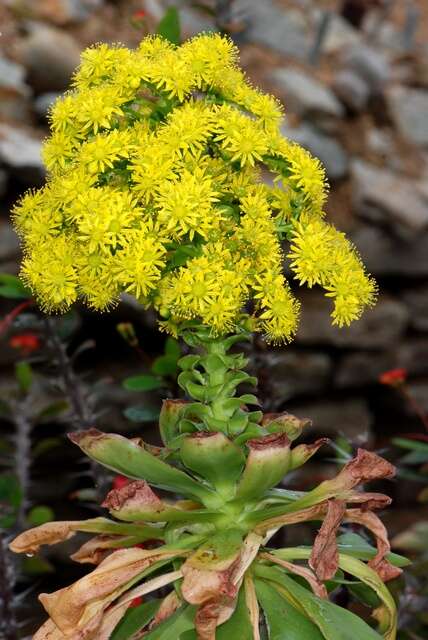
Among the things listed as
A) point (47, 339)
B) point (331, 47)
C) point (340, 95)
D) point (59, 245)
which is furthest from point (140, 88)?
point (331, 47)

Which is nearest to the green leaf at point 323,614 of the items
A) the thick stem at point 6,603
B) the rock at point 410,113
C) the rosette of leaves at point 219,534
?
the rosette of leaves at point 219,534

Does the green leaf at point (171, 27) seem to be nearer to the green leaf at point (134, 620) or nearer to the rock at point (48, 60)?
the green leaf at point (134, 620)

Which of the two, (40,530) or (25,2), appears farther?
(25,2)

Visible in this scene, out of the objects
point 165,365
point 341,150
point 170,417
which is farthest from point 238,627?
point 341,150

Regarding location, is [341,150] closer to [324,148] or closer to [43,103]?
[324,148]

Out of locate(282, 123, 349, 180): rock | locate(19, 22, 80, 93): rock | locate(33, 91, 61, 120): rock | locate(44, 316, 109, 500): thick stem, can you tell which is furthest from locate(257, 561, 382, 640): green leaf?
locate(282, 123, 349, 180): rock

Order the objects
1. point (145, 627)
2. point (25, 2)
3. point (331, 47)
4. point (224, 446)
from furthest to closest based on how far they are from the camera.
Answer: point (331, 47), point (25, 2), point (145, 627), point (224, 446)

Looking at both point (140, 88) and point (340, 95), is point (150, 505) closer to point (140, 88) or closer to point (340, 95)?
point (140, 88)
